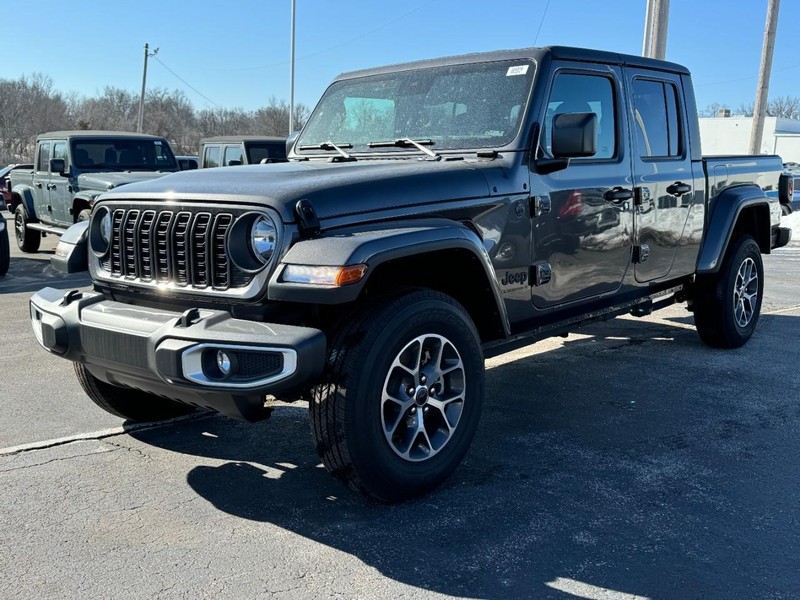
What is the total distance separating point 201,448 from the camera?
4188 mm

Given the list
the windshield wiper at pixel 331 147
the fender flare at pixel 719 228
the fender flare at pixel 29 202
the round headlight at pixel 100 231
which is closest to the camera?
the round headlight at pixel 100 231

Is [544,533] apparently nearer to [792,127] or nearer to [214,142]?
[214,142]

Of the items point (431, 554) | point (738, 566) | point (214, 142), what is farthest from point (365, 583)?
point (214, 142)

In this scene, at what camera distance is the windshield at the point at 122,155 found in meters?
11.7

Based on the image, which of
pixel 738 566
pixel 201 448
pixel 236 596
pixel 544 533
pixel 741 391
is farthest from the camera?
pixel 741 391

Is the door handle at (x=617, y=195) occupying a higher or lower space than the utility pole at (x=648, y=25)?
lower

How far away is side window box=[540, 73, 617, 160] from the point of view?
430 centimetres

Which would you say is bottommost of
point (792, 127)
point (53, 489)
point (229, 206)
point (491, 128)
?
point (53, 489)

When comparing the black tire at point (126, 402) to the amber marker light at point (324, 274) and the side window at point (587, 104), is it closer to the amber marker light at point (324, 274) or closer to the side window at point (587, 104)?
the amber marker light at point (324, 274)

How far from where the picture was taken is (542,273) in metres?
4.27

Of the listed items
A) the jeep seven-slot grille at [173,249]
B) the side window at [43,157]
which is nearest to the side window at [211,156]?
the side window at [43,157]

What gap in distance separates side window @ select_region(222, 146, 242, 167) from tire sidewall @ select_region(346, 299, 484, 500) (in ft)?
37.9

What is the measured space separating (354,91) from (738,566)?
335cm

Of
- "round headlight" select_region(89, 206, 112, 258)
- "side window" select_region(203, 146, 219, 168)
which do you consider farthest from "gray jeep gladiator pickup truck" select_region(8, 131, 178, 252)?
"round headlight" select_region(89, 206, 112, 258)
